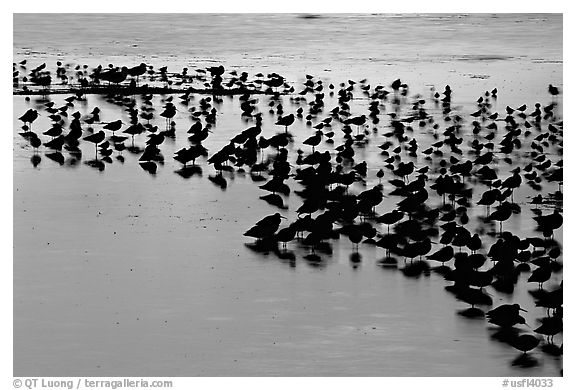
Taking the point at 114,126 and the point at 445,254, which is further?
the point at 114,126

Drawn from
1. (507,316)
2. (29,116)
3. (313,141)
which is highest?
(29,116)

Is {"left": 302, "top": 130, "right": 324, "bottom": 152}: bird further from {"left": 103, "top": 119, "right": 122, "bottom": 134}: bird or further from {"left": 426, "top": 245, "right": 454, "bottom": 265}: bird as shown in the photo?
{"left": 426, "top": 245, "right": 454, "bottom": 265}: bird

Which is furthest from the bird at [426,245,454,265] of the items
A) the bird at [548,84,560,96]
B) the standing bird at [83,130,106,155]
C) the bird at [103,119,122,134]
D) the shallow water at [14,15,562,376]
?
the bird at [548,84,560,96]

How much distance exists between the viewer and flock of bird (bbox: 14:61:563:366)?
16.2 metres

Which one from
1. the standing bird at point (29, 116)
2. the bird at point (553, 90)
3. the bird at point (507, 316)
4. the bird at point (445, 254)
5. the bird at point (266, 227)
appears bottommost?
the bird at point (507, 316)

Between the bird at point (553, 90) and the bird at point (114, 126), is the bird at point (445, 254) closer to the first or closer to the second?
the bird at point (114, 126)

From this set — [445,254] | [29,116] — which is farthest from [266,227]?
[29,116]

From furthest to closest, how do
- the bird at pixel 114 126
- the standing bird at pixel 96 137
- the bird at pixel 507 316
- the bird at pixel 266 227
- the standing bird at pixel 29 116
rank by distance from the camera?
the standing bird at pixel 29 116, the bird at pixel 114 126, the standing bird at pixel 96 137, the bird at pixel 266 227, the bird at pixel 507 316

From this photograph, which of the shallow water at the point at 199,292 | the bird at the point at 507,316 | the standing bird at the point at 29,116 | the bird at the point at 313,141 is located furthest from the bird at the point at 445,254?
the standing bird at the point at 29,116

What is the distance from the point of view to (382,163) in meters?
22.5

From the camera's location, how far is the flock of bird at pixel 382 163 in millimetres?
16219

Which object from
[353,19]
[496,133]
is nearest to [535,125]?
[496,133]

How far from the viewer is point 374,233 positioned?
56.4ft

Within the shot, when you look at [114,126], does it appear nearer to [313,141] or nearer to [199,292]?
[313,141]
